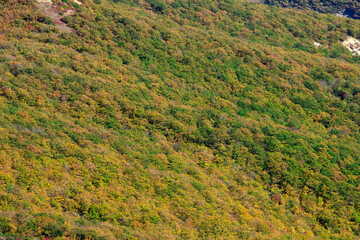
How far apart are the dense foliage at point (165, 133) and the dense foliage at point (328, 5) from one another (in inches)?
2429

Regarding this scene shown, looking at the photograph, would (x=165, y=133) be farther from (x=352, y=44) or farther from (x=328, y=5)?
(x=328, y=5)

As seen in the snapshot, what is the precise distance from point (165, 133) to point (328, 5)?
102 meters

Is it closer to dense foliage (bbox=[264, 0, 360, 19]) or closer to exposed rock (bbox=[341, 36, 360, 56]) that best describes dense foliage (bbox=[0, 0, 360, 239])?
exposed rock (bbox=[341, 36, 360, 56])

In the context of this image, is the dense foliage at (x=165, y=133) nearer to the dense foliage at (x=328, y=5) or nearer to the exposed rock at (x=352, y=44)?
the exposed rock at (x=352, y=44)

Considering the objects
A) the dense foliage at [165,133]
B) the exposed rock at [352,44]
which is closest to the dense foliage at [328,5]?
the exposed rock at [352,44]

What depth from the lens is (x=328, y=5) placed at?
107812 millimetres

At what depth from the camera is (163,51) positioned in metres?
44.4

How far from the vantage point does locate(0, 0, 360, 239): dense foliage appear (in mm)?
19469

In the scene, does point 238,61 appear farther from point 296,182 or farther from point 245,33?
point 296,182

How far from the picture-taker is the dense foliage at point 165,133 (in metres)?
19.5

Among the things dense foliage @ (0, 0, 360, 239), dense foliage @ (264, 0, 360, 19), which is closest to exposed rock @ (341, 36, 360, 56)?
dense foliage @ (0, 0, 360, 239)

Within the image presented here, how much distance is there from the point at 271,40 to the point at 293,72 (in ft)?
52.3

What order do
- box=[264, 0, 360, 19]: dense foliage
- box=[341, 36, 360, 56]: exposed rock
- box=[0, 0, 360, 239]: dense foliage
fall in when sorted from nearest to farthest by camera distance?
box=[0, 0, 360, 239]: dense foliage → box=[341, 36, 360, 56]: exposed rock → box=[264, 0, 360, 19]: dense foliage

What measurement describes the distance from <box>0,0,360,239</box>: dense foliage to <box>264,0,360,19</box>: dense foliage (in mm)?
61688
